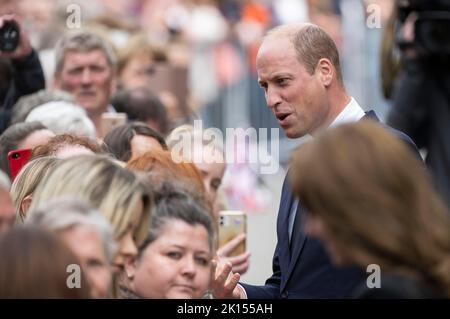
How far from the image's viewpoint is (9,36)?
7.85m

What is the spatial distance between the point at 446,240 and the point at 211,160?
11.6 feet

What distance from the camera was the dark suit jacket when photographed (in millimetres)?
5426

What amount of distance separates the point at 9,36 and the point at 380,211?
450 centimetres

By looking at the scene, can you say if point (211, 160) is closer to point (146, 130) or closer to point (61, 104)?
point (146, 130)

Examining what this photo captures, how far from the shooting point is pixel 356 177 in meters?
3.79

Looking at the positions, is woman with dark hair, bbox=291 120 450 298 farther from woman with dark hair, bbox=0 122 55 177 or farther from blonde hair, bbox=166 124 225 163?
blonde hair, bbox=166 124 225 163

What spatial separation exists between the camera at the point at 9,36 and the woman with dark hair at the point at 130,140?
1007 mm

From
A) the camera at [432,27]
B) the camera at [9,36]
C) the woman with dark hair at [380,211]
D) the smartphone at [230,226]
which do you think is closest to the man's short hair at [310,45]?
the smartphone at [230,226]

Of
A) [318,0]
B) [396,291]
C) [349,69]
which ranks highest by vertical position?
[318,0]

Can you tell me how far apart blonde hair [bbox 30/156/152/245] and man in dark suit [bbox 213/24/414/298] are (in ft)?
2.86

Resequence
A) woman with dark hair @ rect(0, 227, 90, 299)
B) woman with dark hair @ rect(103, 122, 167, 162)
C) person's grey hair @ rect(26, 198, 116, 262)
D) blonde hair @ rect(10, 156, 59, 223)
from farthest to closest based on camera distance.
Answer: woman with dark hair @ rect(103, 122, 167, 162) < blonde hair @ rect(10, 156, 59, 223) < person's grey hair @ rect(26, 198, 116, 262) < woman with dark hair @ rect(0, 227, 90, 299)

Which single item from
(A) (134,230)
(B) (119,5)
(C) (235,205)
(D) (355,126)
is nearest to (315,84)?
(A) (134,230)

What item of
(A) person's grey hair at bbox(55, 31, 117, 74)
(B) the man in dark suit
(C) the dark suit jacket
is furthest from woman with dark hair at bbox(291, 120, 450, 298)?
(A) person's grey hair at bbox(55, 31, 117, 74)

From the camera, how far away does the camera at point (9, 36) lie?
25.4 ft
